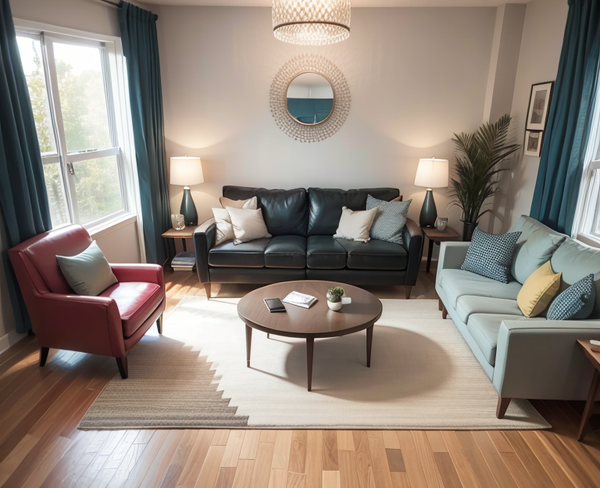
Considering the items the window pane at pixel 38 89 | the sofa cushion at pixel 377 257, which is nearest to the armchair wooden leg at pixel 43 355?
the window pane at pixel 38 89

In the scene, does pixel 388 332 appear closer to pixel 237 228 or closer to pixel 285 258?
pixel 285 258

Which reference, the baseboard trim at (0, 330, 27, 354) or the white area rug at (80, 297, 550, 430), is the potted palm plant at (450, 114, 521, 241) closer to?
the white area rug at (80, 297, 550, 430)

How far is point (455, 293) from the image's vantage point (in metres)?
3.04

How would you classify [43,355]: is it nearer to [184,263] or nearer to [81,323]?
[81,323]

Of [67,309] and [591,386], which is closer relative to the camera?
[591,386]

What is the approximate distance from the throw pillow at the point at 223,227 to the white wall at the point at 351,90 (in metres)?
0.73

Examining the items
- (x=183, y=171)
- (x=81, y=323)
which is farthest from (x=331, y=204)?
(x=81, y=323)

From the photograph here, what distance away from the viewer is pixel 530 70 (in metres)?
3.87

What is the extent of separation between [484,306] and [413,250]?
1.07 meters

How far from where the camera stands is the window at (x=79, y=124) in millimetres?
3139

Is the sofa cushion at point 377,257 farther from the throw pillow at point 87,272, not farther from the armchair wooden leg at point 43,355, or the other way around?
the armchair wooden leg at point 43,355

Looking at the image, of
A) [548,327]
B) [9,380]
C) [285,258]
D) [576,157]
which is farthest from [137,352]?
[576,157]

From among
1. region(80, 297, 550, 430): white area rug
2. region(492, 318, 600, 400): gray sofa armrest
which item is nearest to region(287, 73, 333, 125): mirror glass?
region(80, 297, 550, 430): white area rug

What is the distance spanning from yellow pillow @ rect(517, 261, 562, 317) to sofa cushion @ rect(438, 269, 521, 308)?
29 centimetres
